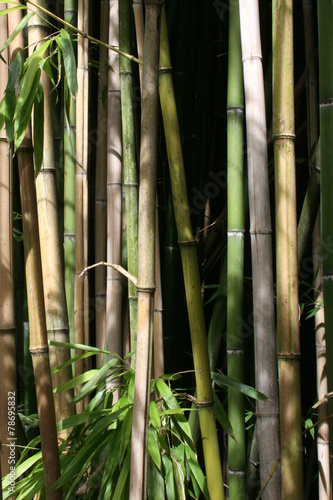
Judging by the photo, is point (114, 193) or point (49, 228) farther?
point (114, 193)

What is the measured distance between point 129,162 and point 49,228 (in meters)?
0.24

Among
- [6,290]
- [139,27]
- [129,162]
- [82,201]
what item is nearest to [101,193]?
[82,201]

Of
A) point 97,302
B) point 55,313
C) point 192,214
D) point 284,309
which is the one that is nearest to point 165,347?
point 97,302

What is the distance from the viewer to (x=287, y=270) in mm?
727

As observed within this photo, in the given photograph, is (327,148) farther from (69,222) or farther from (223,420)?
(69,222)

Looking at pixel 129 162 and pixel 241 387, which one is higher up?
pixel 129 162

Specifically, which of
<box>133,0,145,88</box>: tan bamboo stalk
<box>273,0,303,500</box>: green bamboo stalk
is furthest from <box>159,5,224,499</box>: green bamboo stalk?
<box>133,0,145,88</box>: tan bamboo stalk

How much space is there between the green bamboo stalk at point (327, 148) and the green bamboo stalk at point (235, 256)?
230mm

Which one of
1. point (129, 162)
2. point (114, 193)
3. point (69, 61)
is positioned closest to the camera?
point (69, 61)

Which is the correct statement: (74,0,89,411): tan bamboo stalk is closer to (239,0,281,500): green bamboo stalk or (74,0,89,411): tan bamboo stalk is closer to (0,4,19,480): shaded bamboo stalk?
(0,4,19,480): shaded bamboo stalk

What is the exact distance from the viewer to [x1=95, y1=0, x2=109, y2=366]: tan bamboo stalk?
1227 mm

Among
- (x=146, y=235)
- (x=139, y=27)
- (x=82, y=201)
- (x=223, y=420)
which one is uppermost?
(x=139, y=27)

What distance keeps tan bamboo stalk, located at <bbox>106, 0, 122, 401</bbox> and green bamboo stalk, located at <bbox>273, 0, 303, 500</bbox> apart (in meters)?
0.45

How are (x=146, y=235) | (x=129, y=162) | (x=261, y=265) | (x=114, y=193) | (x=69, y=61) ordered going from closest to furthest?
(x=146, y=235)
(x=69, y=61)
(x=261, y=265)
(x=129, y=162)
(x=114, y=193)
